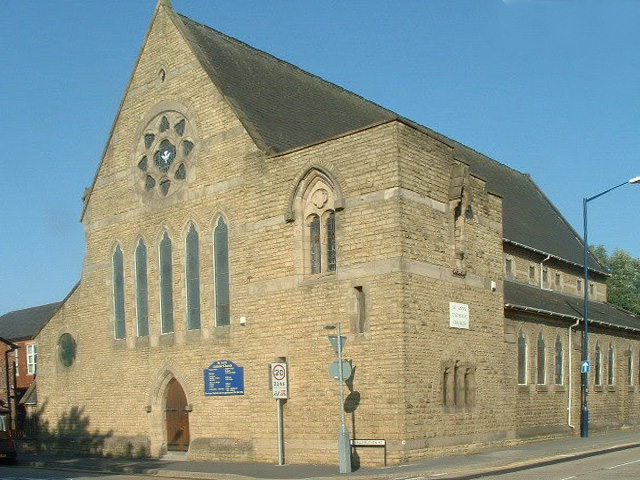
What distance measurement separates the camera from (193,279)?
29375mm

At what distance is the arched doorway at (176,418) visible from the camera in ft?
95.6

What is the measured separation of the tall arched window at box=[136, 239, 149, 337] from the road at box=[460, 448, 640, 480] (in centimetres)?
1510

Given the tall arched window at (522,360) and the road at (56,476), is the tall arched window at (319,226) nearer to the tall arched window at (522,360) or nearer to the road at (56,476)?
the road at (56,476)

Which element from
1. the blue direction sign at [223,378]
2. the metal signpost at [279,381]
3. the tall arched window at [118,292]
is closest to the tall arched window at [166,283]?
the tall arched window at [118,292]

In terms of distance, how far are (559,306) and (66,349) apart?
19059mm

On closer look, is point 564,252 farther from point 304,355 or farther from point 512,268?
point 304,355

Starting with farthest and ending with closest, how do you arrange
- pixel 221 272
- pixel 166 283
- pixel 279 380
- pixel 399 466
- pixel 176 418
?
pixel 166 283, pixel 176 418, pixel 221 272, pixel 279 380, pixel 399 466

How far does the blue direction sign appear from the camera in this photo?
2705 cm

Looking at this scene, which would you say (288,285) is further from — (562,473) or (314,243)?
(562,473)

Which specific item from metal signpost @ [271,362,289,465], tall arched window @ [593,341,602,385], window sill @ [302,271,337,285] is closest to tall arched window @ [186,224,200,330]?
window sill @ [302,271,337,285]

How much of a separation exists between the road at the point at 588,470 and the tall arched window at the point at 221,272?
36.3 feet

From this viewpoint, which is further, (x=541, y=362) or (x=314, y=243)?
(x=541, y=362)

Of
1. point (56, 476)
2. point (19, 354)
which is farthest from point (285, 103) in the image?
point (19, 354)

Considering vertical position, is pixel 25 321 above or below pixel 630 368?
above
